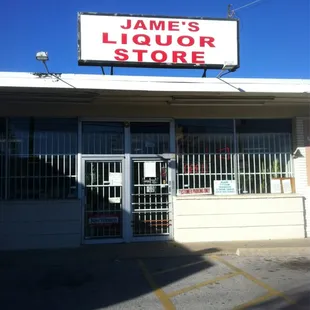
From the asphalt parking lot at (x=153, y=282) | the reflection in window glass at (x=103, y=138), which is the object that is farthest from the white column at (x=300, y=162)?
the reflection in window glass at (x=103, y=138)

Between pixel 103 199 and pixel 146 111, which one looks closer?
pixel 103 199

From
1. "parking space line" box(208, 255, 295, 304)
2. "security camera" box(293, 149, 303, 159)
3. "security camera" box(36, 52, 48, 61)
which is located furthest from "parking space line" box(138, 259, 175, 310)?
"security camera" box(293, 149, 303, 159)

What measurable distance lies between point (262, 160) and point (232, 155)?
822 mm

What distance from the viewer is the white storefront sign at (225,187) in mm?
10344

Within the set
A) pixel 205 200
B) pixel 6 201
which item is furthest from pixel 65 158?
pixel 205 200

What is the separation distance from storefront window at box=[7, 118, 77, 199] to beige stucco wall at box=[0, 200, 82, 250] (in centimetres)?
32

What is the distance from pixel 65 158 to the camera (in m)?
9.82

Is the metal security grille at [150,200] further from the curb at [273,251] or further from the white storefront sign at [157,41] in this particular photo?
the white storefront sign at [157,41]

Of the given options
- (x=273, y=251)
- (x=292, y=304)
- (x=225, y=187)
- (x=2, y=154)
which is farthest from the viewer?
(x=225, y=187)

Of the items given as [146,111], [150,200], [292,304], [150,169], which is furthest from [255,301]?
[146,111]

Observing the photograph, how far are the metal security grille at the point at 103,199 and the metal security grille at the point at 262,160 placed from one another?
10.4ft

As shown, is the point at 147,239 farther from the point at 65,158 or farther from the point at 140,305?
the point at 140,305

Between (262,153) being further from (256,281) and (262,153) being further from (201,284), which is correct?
Answer: (201,284)

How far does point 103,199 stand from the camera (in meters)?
9.95
